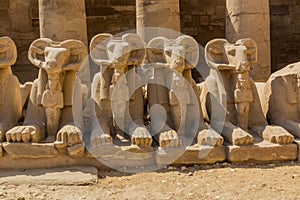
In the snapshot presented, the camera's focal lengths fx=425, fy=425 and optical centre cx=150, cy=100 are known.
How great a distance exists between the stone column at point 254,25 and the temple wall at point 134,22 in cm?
478

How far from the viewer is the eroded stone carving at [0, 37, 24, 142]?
486cm

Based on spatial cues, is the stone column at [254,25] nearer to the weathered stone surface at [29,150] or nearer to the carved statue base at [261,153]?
the carved statue base at [261,153]

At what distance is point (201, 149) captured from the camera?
15.3 ft

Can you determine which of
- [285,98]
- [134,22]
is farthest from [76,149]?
[134,22]

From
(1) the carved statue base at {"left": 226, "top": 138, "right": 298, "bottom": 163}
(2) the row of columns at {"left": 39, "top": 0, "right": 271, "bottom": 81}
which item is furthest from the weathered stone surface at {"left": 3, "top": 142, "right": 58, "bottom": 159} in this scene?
(2) the row of columns at {"left": 39, "top": 0, "right": 271, "bottom": 81}

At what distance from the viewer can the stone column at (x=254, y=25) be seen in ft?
26.0

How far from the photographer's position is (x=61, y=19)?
7.25 metres

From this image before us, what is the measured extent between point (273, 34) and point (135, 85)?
29.7 ft

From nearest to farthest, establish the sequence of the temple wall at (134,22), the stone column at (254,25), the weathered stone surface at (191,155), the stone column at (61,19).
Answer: the weathered stone surface at (191,155)
the stone column at (61,19)
the stone column at (254,25)
the temple wall at (134,22)

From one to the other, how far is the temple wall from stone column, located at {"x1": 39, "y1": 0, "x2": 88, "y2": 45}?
444cm

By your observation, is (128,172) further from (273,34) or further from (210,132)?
(273,34)

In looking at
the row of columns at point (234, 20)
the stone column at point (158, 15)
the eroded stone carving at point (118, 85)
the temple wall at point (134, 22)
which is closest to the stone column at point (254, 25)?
the row of columns at point (234, 20)

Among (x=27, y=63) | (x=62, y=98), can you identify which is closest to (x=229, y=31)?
(x=62, y=98)

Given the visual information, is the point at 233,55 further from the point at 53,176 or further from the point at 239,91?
the point at 53,176
